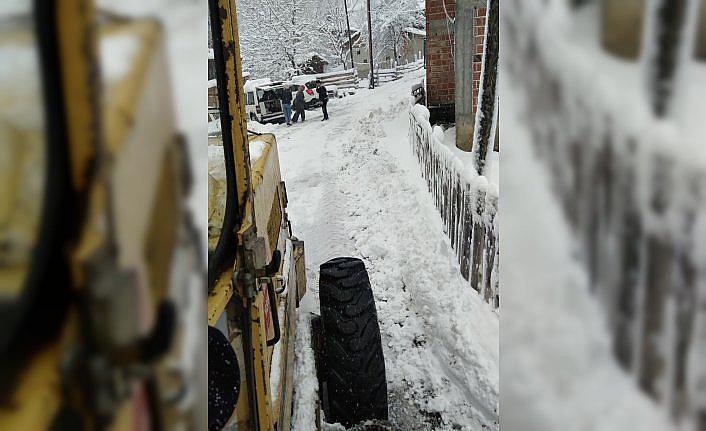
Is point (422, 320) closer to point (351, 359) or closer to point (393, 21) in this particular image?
point (351, 359)

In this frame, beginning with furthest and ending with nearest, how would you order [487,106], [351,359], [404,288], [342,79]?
[342,79] < [404,288] < [351,359] < [487,106]

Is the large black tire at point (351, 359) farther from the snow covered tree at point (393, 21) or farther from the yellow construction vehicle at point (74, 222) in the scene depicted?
the snow covered tree at point (393, 21)

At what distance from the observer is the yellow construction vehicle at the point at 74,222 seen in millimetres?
288

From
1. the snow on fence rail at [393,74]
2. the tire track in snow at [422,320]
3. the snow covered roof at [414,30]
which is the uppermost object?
the snow covered roof at [414,30]

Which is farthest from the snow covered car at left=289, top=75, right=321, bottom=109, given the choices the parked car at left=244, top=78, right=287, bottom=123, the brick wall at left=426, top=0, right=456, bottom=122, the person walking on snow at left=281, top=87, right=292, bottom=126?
the brick wall at left=426, top=0, right=456, bottom=122

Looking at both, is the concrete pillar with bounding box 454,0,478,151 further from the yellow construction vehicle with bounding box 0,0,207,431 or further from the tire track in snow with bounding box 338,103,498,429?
the yellow construction vehicle with bounding box 0,0,207,431

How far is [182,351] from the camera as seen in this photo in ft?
1.12

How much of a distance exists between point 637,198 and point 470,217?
183 inches

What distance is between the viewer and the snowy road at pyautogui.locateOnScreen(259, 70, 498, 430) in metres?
3.61

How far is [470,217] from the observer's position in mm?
4957

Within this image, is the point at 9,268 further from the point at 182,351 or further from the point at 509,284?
the point at 509,284

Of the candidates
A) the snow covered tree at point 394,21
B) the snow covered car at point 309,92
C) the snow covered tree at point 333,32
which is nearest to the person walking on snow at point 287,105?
the snow covered car at point 309,92

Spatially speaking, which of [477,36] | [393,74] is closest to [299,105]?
[477,36]

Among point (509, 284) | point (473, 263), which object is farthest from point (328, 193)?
point (509, 284)
